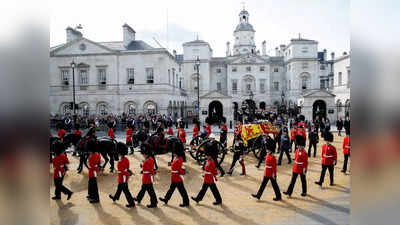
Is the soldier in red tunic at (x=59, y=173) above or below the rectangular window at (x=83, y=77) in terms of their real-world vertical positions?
below

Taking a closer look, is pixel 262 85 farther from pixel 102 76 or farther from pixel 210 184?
pixel 210 184

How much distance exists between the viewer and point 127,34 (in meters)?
29.2

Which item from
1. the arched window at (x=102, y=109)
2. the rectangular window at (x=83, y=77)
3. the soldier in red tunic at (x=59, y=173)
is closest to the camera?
the soldier in red tunic at (x=59, y=173)

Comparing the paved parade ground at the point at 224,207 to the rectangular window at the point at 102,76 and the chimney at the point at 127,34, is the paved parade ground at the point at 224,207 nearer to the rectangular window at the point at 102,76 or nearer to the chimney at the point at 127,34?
the rectangular window at the point at 102,76

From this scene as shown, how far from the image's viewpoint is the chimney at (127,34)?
28525 mm

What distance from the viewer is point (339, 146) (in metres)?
14.9

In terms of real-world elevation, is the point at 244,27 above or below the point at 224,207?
above

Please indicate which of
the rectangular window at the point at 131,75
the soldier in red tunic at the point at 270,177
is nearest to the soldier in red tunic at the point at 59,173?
the soldier in red tunic at the point at 270,177

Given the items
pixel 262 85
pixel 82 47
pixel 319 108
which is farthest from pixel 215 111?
pixel 262 85

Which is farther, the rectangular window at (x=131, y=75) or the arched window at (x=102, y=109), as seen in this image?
the arched window at (x=102, y=109)
